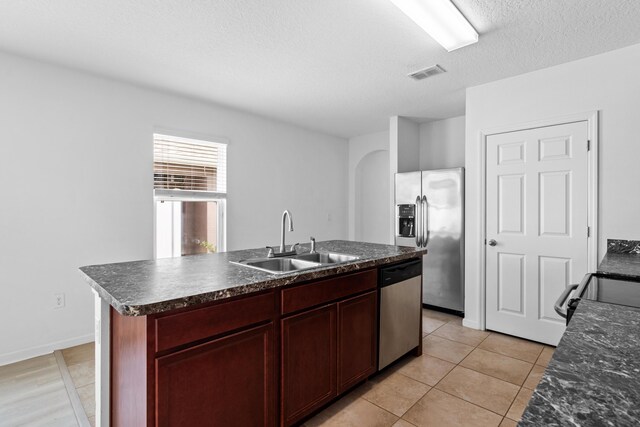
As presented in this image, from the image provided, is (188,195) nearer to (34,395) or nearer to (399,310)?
(34,395)

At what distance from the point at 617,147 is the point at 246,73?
3.28m

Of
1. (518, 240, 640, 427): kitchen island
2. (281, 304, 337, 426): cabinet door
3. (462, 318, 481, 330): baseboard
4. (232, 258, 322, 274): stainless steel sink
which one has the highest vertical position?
(518, 240, 640, 427): kitchen island

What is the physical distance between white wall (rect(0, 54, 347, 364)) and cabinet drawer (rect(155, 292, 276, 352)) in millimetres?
2430

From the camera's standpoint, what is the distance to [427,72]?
3.13m

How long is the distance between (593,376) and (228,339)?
50.3 inches

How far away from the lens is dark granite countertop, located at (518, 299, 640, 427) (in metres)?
0.52

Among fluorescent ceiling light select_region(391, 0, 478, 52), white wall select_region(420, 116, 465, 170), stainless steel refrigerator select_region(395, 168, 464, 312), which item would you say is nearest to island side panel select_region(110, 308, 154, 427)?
fluorescent ceiling light select_region(391, 0, 478, 52)

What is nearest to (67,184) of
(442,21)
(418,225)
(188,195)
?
(188,195)

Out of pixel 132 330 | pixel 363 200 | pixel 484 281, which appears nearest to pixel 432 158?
pixel 363 200

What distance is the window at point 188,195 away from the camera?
3.72 meters

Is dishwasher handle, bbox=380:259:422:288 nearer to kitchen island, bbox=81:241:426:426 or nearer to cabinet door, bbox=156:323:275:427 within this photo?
kitchen island, bbox=81:241:426:426

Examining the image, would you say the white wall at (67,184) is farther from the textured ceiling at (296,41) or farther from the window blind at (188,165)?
the textured ceiling at (296,41)

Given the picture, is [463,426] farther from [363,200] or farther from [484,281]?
[363,200]

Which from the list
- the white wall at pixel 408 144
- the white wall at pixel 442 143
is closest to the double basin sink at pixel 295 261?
the white wall at pixel 408 144
